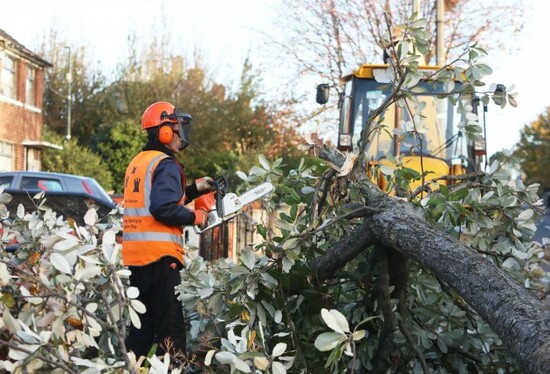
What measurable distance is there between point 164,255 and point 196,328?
1.41 ft

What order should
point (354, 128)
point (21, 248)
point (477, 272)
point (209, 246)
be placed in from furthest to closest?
point (209, 246) → point (354, 128) → point (21, 248) → point (477, 272)

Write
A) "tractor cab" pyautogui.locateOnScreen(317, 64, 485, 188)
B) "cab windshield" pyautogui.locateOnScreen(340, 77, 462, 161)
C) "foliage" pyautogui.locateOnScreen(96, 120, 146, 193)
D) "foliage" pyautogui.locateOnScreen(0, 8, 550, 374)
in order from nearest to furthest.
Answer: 1. "foliage" pyautogui.locateOnScreen(0, 8, 550, 374)
2. "tractor cab" pyautogui.locateOnScreen(317, 64, 485, 188)
3. "cab windshield" pyautogui.locateOnScreen(340, 77, 462, 161)
4. "foliage" pyautogui.locateOnScreen(96, 120, 146, 193)

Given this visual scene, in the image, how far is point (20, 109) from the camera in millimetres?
33094

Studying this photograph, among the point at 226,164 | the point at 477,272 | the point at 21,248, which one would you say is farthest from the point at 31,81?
the point at 477,272

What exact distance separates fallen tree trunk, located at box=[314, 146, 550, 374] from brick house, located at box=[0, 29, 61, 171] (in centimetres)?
2704

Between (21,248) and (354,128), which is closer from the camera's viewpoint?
(21,248)

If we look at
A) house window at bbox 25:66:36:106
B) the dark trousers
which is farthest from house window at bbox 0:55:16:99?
the dark trousers

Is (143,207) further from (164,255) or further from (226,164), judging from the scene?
(226,164)

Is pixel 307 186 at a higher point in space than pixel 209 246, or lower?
higher

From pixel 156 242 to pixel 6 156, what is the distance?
28039mm

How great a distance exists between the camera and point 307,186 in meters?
5.61

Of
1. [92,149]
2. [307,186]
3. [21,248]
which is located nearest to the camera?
[307,186]

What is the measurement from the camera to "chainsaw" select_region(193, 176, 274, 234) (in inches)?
217

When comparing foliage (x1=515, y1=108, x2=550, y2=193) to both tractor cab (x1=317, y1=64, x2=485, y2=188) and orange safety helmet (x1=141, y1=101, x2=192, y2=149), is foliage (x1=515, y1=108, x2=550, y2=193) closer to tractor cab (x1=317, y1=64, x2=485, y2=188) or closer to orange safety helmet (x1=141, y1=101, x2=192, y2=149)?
tractor cab (x1=317, y1=64, x2=485, y2=188)
